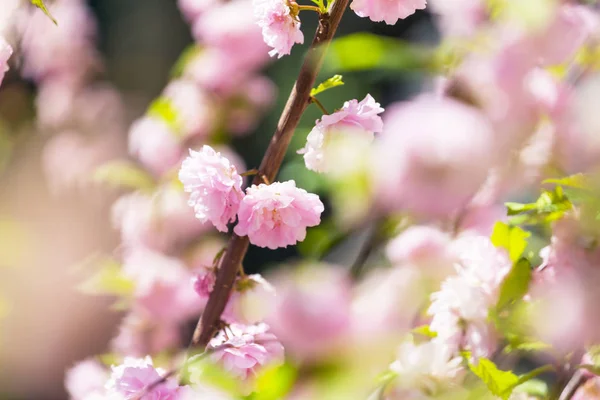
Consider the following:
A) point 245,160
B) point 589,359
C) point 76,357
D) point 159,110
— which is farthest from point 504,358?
point 245,160

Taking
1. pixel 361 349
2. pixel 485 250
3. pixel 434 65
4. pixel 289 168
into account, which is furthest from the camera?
pixel 289 168

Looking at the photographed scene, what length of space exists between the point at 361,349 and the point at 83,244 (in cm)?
144

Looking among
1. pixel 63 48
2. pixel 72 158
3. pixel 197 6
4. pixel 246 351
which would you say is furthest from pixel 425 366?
pixel 63 48

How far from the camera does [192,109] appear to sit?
1.18 m

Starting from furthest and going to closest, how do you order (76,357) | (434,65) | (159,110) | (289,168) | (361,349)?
1. (76,357)
2. (159,110)
3. (289,168)
4. (434,65)
5. (361,349)

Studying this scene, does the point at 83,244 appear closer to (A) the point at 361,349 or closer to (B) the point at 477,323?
(B) the point at 477,323

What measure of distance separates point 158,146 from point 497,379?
0.83 m

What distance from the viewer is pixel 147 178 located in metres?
1.20

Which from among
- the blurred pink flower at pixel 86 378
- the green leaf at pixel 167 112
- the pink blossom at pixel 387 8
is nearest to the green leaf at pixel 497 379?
the pink blossom at pixel 387 8

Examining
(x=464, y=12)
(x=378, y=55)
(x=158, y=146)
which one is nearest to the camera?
(x=378, y=55)

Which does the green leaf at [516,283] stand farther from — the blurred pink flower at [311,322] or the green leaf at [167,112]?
the green leaf at [167,112]

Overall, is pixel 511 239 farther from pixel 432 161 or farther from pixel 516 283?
pixel 432 161

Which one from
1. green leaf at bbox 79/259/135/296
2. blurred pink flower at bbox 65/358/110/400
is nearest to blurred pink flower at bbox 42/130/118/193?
green leaf at bbox 79/259/135/296

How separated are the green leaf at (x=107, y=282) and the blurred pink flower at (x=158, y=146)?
258 millimetres
